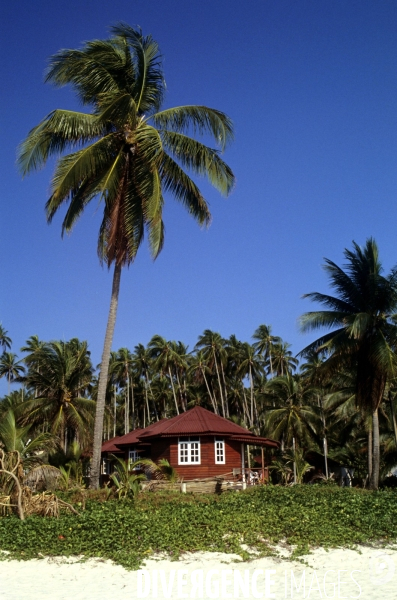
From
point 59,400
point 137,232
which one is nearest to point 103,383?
point 137,232

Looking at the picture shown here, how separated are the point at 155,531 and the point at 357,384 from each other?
578 inches

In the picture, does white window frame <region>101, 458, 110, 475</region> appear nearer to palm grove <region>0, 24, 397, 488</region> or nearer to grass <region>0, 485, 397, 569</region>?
palm grove <region>0, 24, 397, 488</region>

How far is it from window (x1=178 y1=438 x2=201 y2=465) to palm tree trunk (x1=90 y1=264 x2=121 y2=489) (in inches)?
375

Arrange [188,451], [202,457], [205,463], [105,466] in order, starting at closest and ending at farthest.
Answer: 1. [205,463]
2. [202,457]
3. [188,451]
4. [105,466]

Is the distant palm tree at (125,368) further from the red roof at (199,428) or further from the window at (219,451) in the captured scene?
the window at (219,451)

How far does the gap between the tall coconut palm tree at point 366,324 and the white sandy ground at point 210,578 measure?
12584 mm

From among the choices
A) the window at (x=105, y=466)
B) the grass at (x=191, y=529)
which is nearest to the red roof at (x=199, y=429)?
the window at (x=105, y=466)

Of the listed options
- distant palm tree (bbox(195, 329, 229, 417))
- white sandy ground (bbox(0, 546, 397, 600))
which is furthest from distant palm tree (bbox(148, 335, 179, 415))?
white sandy ground (bbox(0, 546, 397, 600))

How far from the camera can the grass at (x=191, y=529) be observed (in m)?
11.5

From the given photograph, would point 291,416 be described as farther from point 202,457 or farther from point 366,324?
point 366,324

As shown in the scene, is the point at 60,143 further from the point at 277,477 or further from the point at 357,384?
the point at 277,477

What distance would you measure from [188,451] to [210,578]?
17236 millimetres

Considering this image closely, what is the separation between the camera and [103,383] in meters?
18.5

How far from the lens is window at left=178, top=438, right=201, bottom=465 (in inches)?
1072
